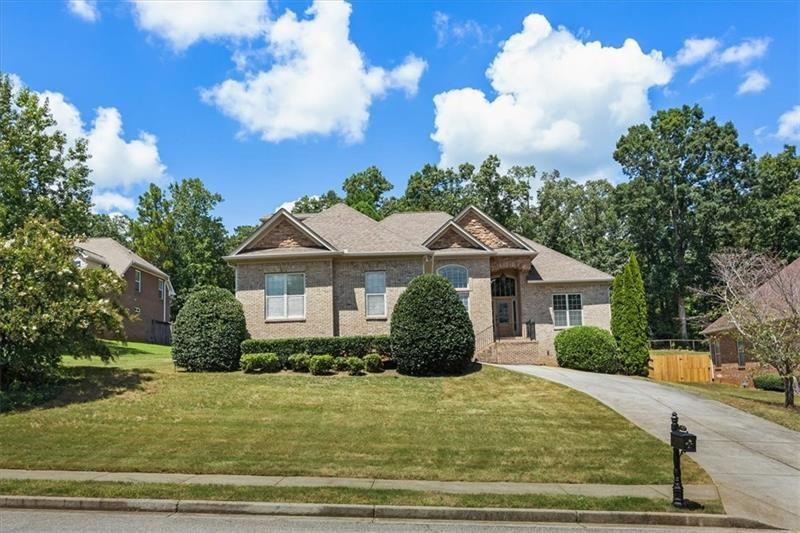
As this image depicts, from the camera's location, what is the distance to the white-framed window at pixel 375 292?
24328 millimetres

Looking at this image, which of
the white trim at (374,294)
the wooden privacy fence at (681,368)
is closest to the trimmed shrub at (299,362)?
the white trim at (374,294)

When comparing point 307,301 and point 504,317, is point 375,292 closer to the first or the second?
point 307,301

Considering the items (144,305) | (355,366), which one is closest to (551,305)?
(355,366)

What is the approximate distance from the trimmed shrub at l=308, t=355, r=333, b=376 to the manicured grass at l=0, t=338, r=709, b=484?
0.75 m

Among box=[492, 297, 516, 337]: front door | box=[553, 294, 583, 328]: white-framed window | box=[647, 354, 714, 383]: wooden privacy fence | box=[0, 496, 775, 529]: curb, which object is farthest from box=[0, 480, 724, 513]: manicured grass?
box=[492, 297, 516, 337]: front door

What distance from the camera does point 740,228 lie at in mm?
44500

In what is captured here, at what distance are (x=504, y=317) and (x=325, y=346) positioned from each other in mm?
13025

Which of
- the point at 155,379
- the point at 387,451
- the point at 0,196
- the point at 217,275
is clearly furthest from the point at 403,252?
the point at 217,275

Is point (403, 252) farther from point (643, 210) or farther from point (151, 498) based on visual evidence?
point (643, 210)

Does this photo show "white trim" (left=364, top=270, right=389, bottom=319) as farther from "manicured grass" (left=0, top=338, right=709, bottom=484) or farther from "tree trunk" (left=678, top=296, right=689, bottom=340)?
"tree trunk" (left=678, top=296, right=689, bottom=340)

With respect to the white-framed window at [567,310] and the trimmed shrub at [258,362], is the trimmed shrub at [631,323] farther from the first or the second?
the trimmed shrub at [258,362]

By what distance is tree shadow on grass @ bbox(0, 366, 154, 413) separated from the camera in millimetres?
15789

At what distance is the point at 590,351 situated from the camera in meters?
25.8

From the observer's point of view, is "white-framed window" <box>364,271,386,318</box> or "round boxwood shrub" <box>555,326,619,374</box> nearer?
"white-framed window" <box>364,271,386,318</box>
